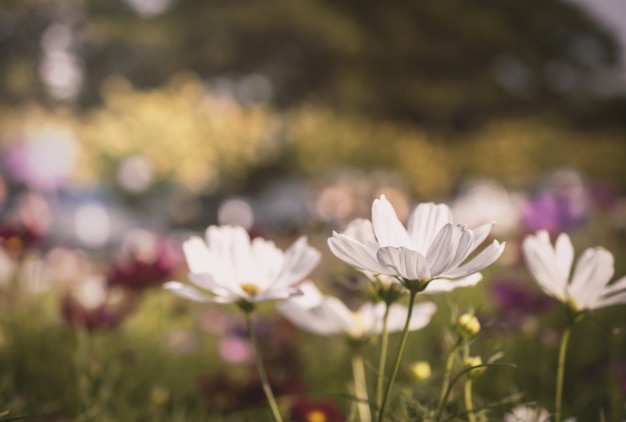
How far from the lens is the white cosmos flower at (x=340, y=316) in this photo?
1.29ft

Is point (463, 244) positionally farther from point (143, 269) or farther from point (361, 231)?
point (143, 269)

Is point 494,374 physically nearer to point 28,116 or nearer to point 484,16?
point 28,116

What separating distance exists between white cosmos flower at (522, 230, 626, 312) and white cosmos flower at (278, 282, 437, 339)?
7 cm

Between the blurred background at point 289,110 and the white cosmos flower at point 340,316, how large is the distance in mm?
707

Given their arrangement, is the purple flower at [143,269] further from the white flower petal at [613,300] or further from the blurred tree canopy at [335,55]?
the blurred tree canopy at [335,55]

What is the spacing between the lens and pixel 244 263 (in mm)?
383

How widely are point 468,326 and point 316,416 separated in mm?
235

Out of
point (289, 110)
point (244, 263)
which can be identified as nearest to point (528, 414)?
point (244, 263)

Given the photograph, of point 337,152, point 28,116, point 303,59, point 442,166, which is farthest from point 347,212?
point 303,59

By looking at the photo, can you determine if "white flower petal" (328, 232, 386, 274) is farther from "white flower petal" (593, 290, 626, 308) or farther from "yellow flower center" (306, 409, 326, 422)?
"yellow flower center" (306, 409, 326, 422)

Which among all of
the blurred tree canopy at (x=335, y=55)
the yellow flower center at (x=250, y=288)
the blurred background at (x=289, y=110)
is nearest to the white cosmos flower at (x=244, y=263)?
the yellow flower center at (x=250, y=288)

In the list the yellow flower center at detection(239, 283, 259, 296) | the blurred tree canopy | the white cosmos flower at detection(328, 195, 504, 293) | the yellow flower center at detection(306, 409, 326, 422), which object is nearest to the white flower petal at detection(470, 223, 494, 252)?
the white cosmos flower at detection(328, 195, 504, 293)

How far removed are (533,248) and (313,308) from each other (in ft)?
0.46

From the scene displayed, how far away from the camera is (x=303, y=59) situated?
654 centimetres
